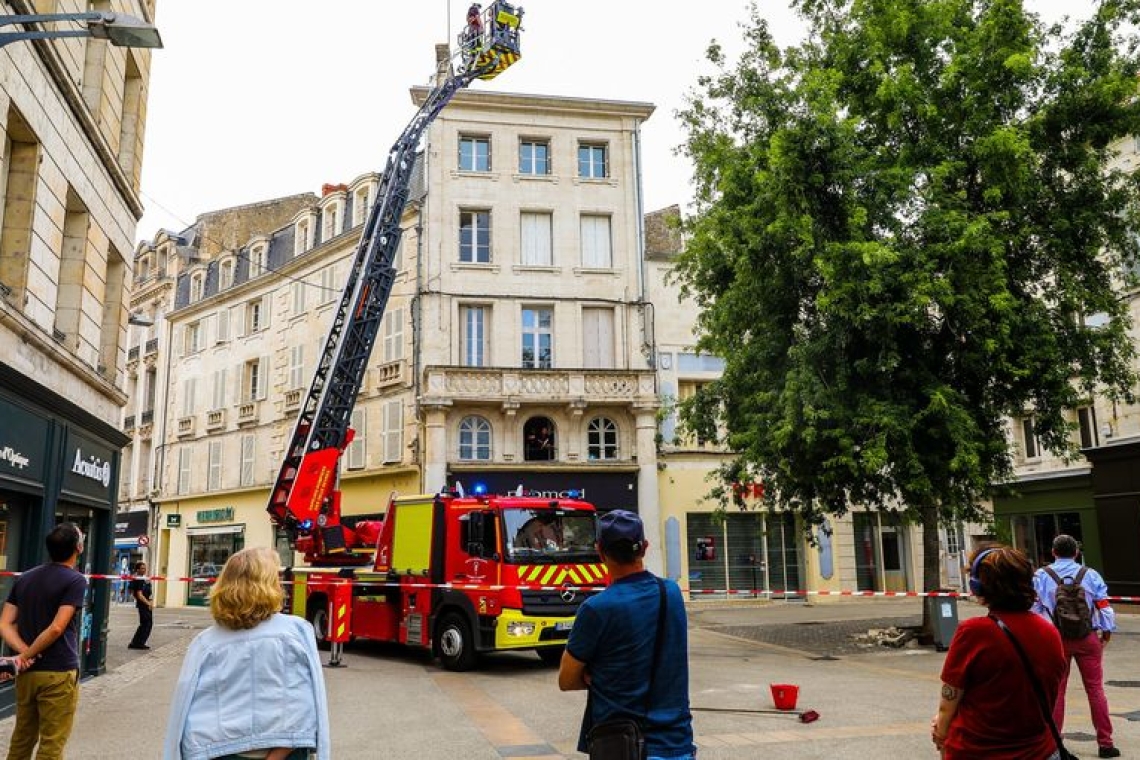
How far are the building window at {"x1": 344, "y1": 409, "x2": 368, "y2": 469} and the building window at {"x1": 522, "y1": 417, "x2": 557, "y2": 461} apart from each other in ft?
17.3

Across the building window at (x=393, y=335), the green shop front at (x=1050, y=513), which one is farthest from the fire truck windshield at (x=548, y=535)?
the building window at (x=393, y=335)

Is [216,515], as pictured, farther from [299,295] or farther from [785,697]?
[785,697]

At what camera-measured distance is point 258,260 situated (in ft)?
118

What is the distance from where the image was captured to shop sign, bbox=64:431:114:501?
1179cm

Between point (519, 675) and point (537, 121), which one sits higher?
point (537, 121)

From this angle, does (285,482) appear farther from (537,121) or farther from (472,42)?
(537,121)

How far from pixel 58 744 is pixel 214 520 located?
100.0 ft

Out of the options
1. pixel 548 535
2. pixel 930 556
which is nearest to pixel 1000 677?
pixel 548 535

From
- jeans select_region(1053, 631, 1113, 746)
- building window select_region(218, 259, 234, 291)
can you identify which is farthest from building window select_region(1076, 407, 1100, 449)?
building window select_region(218, 259, 234, 291)

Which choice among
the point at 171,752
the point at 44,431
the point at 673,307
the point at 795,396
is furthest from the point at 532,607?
the point at 673,307

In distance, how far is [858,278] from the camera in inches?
579

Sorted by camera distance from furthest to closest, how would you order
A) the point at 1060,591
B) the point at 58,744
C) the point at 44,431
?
the point at 44,431
the point at 1060,591
the point at 58,744

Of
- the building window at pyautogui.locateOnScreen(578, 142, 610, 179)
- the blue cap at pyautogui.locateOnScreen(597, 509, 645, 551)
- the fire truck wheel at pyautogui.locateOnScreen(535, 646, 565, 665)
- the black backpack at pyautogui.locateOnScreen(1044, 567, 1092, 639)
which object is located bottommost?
the fire truck wheel at pyautogui.locateOnScreen(535, 646, 565, 665)

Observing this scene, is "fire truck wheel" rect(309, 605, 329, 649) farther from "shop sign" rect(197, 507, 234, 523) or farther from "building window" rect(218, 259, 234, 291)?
"building window" rect(218, 259, 234, 291)
